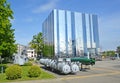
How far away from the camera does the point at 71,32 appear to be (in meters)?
129

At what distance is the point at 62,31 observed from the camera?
416ft

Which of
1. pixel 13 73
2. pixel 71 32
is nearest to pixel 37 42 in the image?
pixel 71 32

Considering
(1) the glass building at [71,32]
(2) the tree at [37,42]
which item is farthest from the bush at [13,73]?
(1) the glass building at [71,32]

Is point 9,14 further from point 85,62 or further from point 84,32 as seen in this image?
point 84,32

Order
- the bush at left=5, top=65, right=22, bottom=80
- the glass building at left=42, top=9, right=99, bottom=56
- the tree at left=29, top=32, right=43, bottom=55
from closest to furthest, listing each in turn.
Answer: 1. the bush at left=5, top=65, right=22, bottom=80
2. the tree at left=29, top=32, right=43, bottom=55
3. the glass building at left=42, top=9, right=99, bottom=56

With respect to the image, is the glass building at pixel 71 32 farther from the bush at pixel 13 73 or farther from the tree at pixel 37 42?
the bush at pixel 13 73

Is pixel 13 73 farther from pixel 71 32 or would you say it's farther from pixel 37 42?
pixel 71 32

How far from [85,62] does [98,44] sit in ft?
367

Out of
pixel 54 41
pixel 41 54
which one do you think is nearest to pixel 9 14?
pixel 41 54

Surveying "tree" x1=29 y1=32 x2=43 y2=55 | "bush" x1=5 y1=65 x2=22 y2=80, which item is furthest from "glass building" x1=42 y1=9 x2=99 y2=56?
"bush" x1=5 y1=65 x2=22 y2=80

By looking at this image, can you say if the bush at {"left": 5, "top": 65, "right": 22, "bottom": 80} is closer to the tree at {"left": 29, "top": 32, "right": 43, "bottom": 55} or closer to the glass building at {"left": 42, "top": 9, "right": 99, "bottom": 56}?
the tree at {"left": 29, "top": 32, "right": 43, "bottom": 55}

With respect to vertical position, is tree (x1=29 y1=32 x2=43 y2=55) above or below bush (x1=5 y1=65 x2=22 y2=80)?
above

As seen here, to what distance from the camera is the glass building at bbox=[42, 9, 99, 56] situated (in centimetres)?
12669

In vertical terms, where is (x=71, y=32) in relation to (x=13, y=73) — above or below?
above
